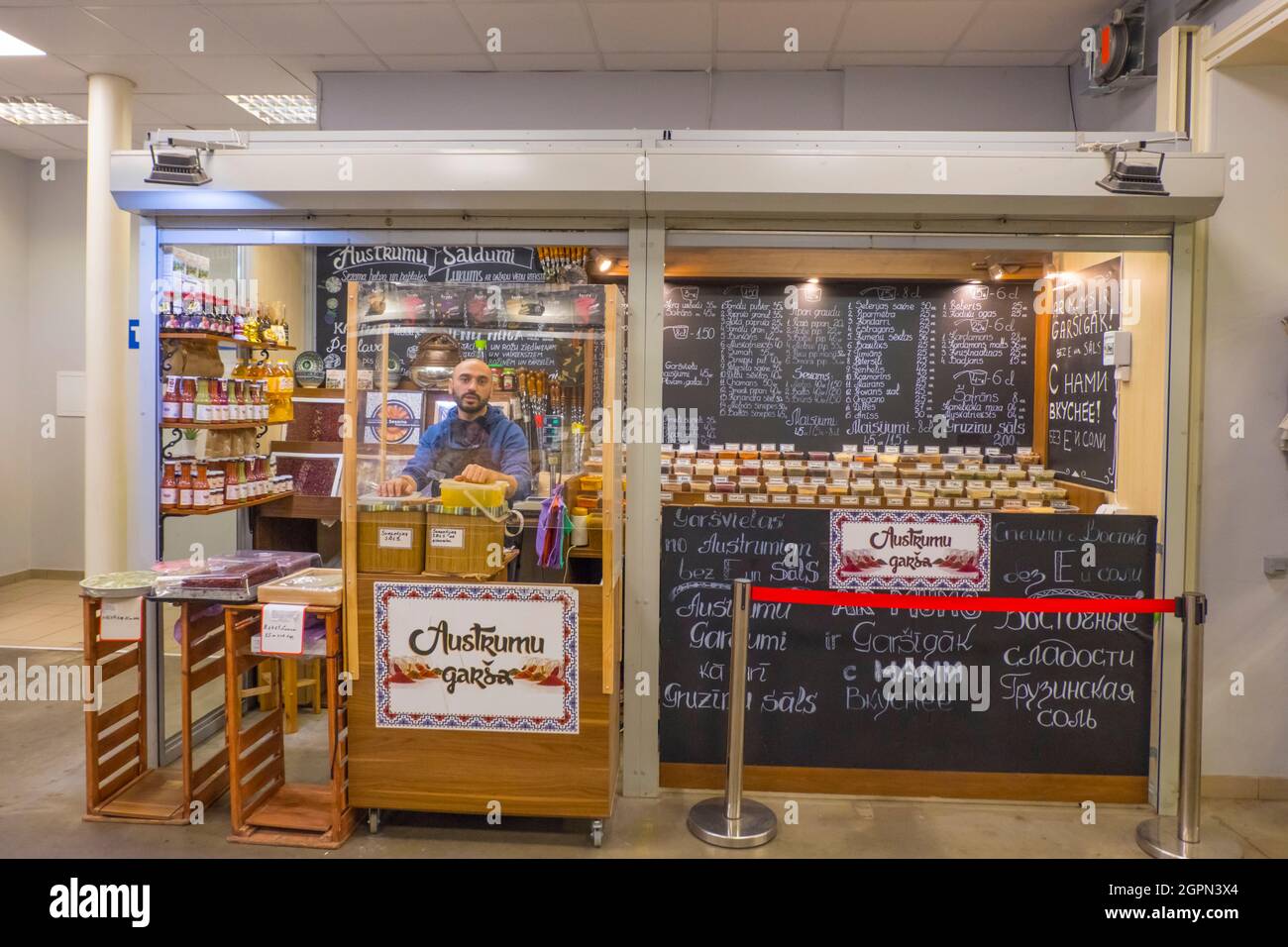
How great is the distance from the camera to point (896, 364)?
522 centimetres

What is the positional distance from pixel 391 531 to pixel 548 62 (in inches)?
138

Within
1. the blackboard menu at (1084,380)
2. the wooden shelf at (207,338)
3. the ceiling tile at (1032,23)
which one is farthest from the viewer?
the ceiling tile at (1032,23)

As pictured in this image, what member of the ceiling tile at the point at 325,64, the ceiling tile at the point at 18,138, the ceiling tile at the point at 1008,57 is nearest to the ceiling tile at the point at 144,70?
the ceiling tile at the point at 325,64

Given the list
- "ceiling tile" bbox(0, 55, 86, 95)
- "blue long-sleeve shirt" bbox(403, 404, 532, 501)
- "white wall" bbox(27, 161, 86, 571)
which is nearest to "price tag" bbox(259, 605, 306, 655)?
"blue long-sleeve shirt" bbox(403, 404, 532, 501)

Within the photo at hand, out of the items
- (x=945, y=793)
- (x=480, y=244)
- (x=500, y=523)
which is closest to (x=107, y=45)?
(x=480, y=244)

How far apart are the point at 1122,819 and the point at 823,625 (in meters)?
1.49

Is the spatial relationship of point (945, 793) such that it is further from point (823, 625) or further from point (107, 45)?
point (107, 45)

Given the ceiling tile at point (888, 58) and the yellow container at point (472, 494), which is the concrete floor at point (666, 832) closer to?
the yellow container at point (472, 494)

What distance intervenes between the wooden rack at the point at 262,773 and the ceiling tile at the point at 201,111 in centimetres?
437

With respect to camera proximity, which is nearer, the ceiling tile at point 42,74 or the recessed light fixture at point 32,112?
the ceiling tile at point 42,74

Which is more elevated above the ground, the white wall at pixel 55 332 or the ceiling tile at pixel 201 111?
the ceiling tile at pixel 201 111

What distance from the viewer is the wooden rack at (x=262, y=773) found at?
3311 millimetres

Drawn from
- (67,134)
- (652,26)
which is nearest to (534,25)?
(652,26)

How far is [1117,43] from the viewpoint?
4.40 metres
